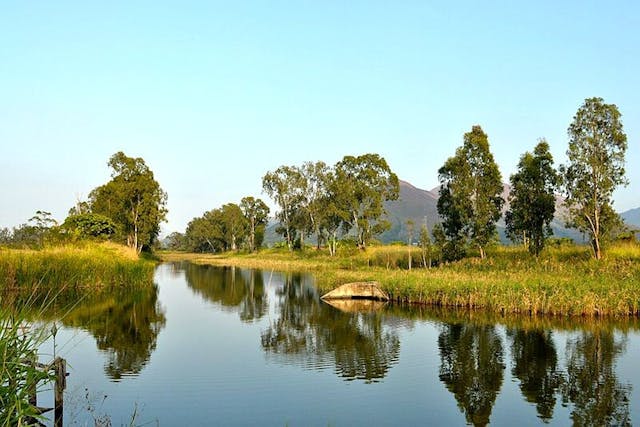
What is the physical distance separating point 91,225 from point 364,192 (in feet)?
130

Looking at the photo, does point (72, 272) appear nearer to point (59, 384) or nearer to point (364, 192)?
point (59, 384)

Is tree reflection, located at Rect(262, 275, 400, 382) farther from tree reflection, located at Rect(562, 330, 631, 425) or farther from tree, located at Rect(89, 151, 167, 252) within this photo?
tree, located at Rect(89, 151, 167, 252)

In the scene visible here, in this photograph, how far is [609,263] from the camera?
3531 cm

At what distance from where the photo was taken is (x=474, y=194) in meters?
46.5

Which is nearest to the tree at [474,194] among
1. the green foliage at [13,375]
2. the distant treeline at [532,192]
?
the distant treeline at [532,192]

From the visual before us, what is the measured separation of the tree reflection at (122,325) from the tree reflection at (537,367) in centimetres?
1259

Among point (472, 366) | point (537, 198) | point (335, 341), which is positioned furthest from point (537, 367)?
point (537, 198)

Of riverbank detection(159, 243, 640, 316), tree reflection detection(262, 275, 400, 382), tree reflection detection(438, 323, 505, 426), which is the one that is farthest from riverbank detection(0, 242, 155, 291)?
tree reflection detection(438, 323, 505, 426)

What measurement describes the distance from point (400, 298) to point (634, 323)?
13.3m

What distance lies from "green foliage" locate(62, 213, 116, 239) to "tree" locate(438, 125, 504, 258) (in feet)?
125

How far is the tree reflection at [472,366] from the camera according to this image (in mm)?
14109

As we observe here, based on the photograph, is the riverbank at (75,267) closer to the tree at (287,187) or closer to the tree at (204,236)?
the tree at (287,187)

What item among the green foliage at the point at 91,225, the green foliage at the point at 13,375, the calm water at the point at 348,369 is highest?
the green foliage at the point at 91,225

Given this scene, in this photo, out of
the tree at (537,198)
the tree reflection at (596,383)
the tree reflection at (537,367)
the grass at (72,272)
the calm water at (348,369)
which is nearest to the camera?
the tree reflection at (596,383)
